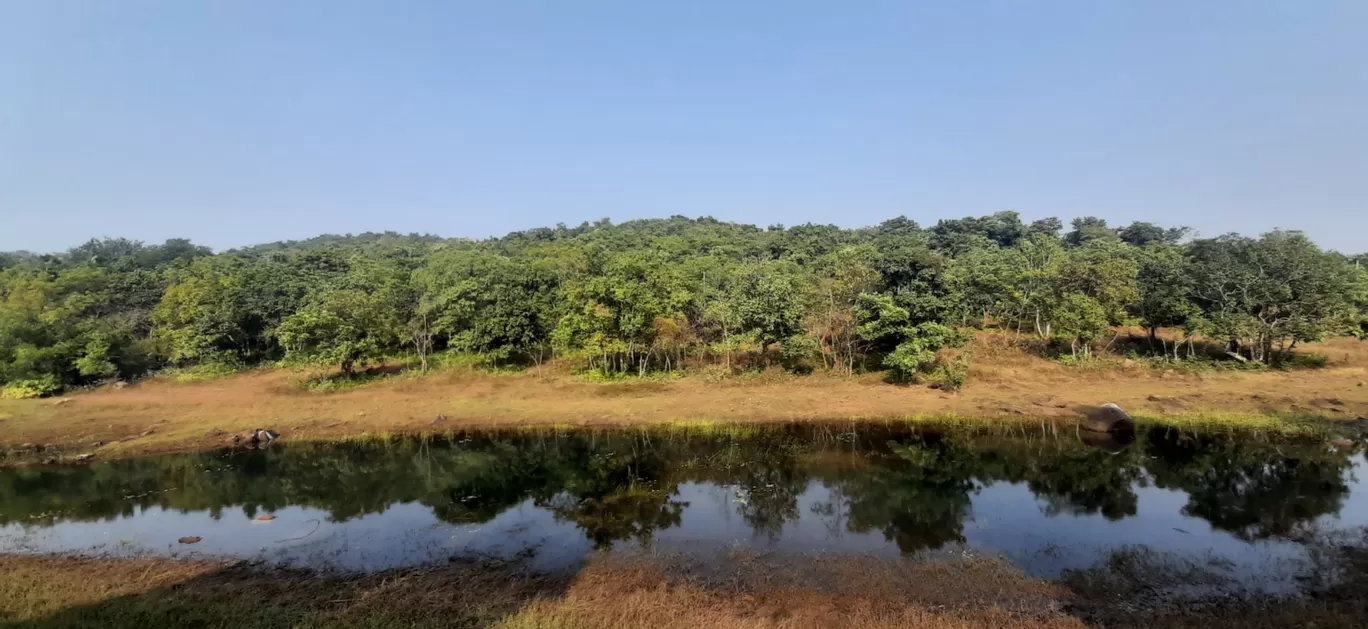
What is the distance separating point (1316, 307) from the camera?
33.9 metres

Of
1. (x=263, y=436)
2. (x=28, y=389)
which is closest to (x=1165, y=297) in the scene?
(x=263, y=436)

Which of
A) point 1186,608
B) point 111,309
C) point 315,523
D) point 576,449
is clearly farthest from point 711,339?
point 111,309

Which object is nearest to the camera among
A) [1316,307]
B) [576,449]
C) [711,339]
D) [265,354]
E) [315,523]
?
[315,523]

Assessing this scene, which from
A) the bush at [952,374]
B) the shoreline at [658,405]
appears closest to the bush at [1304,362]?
the shoreline at [658,405]

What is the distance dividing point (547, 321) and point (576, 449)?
1648 centimetres

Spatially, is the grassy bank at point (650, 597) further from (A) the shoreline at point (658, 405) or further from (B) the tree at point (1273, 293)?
(B) the tree at point (1273, 293)

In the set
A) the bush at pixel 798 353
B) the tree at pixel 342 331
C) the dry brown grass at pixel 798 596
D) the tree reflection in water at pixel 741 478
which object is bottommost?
the tree reflection in water at pixel 741 478

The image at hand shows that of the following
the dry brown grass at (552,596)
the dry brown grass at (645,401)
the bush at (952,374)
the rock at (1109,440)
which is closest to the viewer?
the dry brown grass at (552,596)

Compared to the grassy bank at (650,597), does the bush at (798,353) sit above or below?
above

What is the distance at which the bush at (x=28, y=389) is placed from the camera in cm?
3666

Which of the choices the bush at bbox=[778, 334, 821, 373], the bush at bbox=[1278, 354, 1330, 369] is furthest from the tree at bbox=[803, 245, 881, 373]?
the bush at bbox=[1278, 354, 1330, 369]

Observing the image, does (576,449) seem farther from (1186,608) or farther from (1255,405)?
(1255,405)

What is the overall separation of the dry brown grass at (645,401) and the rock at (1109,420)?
6.27 feet

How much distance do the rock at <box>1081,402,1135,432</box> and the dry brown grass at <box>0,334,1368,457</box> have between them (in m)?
1.91
